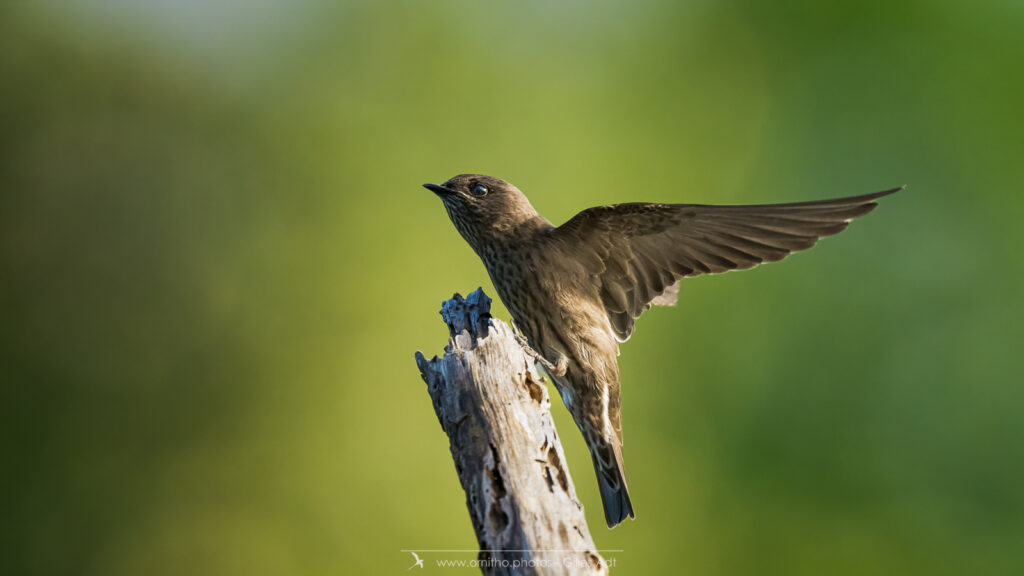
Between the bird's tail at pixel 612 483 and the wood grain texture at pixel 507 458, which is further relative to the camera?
the bird's tail at pixel 612 483

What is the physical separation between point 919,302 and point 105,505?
28.8ft

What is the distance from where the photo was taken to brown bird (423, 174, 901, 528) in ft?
14.2

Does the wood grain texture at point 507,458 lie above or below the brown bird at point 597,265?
below

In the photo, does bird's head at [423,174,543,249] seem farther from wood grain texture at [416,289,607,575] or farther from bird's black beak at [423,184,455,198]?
wood grain texture at [416,289,607,575]

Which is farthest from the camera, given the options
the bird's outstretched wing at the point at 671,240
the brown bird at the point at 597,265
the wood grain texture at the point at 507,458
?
the brown bird at the point at 597,265

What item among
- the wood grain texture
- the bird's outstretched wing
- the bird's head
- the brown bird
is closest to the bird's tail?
the brown bird

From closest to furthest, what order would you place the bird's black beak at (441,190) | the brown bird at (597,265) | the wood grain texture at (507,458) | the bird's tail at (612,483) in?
the wood grain texture at (507,458) < the brown bird at (597,265) < the bird's tail at (612,483) < the bird's black beak at (441,190)

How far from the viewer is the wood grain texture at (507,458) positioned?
2.69 m

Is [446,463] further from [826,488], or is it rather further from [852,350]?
[852,350]

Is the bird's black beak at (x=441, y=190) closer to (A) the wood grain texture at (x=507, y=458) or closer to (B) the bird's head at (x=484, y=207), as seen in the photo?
(B) the bird's head at (x=484, y=207)

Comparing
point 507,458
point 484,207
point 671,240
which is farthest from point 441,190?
point 507,458

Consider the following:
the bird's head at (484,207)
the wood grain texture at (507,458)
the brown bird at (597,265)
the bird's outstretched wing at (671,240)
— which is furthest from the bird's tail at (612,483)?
the wood grain texture at (507,458)

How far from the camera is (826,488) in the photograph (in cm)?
852

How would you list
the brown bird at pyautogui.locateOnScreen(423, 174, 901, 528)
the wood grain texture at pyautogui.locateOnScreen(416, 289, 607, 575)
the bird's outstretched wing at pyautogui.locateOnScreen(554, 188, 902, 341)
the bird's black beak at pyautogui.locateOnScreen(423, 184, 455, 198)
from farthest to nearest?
the bird's black beak at pyautogui.locateOnScreen(423, 184, 455, 198)
the brown bird at pyautogui.locateOnScreen(423, 174, 901, 528)
the bird's outstretched wing at pyautogui.locateOnScreen(554, 188, 902, 341)
the wood grain texture at pyautogui.locateOnScreen(416, 289, 607, 575)
